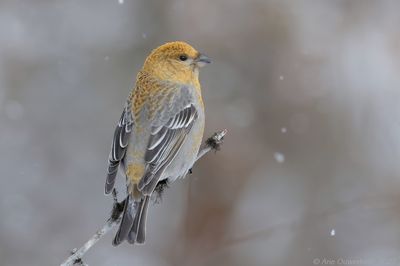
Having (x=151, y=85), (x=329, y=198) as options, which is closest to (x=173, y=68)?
(x=151, y=85)

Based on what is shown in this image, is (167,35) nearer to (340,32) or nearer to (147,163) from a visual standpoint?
(340,32)

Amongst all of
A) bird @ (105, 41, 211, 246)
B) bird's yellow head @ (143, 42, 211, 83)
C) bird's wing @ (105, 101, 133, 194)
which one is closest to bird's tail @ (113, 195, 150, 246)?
bird @ (105, 41, 211, 246)

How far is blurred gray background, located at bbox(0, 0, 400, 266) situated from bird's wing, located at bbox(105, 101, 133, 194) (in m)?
3.13

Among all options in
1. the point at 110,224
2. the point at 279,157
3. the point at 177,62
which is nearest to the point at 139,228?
the point at 110,224

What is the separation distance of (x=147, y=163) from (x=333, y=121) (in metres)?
4.87

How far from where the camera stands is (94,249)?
10.1 meters

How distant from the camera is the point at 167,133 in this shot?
20.1 feet

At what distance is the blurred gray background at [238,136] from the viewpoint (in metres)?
9.45

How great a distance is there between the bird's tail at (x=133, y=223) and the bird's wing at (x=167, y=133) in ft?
0.39

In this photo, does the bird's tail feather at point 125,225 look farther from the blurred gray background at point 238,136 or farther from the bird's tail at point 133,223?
the blurred gray background at point 238,136

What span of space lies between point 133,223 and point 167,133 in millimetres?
1022

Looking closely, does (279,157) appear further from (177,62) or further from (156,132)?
(156,132)

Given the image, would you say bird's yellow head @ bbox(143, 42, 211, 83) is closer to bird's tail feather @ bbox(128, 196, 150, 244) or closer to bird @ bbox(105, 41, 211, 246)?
bird @ bbox(105, 41, 211, 246)

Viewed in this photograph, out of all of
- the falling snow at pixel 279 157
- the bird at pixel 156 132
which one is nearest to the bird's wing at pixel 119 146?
the bird at pixel 156 132
